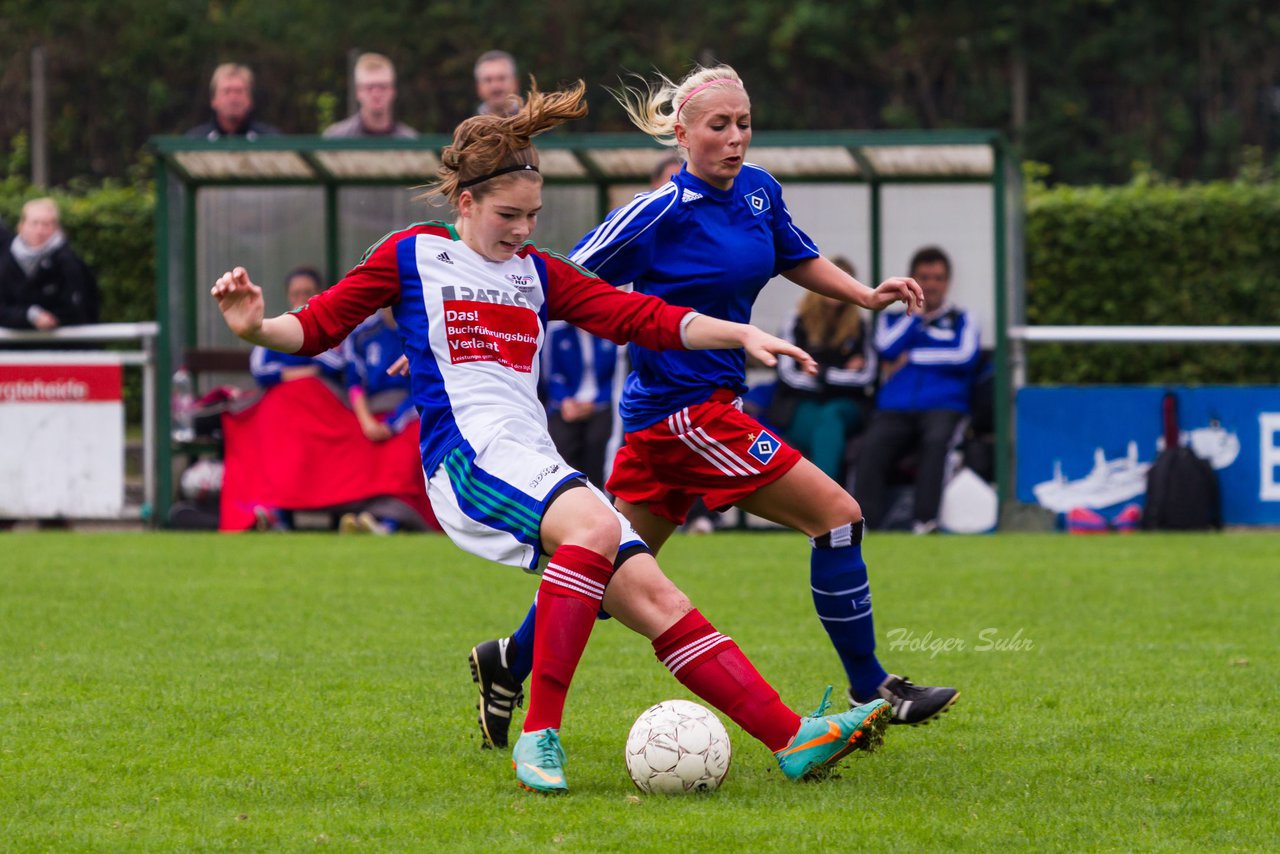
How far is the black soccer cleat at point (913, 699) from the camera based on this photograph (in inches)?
217

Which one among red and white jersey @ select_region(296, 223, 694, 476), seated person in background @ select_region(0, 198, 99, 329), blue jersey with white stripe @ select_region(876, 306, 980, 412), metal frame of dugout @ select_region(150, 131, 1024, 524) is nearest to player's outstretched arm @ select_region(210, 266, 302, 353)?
red and white jersey @ select_region(296, 223, 694, 476)

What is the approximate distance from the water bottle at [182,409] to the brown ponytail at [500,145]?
8272 mm

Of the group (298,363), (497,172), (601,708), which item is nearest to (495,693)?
(601,708)

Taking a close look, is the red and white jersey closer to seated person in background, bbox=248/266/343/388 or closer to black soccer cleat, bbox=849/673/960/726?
black soccer cleat, bbox=849/673/960/726

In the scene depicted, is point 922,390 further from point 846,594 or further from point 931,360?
point 846,594

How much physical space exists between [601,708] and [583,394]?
6.60 metres

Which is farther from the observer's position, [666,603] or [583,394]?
[583,394]

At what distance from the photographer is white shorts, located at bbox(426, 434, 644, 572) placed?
4750mm

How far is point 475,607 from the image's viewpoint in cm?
847

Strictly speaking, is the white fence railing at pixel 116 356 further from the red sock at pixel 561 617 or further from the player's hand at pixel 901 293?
the red sock at pixel 561 617

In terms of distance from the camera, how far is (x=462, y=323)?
193 inches

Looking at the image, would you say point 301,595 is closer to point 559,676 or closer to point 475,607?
point 475,607

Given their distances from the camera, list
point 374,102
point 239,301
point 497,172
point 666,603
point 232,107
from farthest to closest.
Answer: point 232,107, point 374,102, point 497,172, point 666,603, point 239,301

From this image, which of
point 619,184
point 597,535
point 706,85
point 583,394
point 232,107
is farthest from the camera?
point 619,184
